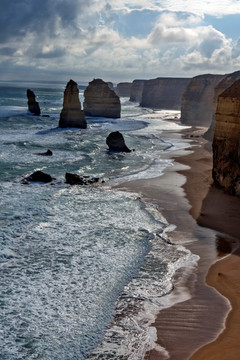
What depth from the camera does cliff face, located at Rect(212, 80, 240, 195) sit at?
1967cm

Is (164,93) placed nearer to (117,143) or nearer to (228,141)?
(117,143)

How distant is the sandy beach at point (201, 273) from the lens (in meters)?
8.15

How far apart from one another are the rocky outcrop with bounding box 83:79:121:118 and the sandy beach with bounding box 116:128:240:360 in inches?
1782

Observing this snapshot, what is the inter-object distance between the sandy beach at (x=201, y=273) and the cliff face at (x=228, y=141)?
0.84 meters

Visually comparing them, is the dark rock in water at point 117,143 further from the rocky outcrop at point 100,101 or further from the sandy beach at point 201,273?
the rocky outcrop at point 100,101

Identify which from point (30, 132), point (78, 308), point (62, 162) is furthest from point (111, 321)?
point (30, 132)

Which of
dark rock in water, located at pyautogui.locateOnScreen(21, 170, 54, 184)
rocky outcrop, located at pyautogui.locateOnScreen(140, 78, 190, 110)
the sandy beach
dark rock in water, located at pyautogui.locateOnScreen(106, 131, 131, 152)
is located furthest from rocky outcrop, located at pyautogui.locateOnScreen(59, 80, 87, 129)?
rocky outcrop, located at pyautogui.locateOnScreen(140, 78, 190, 110)

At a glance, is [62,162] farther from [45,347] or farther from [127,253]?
[45,347]

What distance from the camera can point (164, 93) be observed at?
121250 millimetres

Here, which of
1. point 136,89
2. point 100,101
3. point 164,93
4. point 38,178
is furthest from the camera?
point 136,89

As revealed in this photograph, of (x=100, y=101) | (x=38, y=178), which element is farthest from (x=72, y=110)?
(x=38, y=178)

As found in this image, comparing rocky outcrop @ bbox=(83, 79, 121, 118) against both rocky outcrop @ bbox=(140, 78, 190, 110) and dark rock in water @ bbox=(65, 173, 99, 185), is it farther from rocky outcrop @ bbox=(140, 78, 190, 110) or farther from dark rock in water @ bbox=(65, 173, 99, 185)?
rocky outcrop @ bbox=(140, 78, 190, 110)

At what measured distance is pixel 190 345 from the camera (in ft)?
26.6

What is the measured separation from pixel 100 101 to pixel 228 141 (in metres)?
50.9
